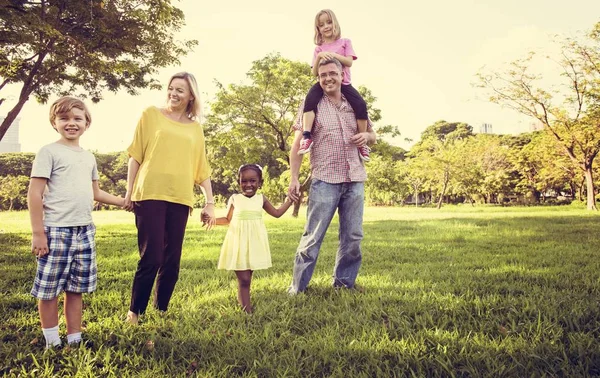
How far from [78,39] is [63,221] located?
29.2ft

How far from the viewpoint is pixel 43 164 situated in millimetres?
2516

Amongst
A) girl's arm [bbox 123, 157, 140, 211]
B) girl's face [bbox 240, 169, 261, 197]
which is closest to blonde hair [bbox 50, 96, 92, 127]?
girl's arm [bbox 123, 157, 140, 211]

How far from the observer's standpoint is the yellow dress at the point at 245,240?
3.27 m

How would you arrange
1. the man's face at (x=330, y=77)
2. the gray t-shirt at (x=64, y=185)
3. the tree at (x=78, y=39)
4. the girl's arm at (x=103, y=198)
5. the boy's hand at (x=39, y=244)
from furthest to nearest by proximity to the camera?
the tree at (x=78, y=39)
the man's face at (x=330, y=77)
the girl's arm at (x=103, y=198)
the gray t-shirt at (x=64, y=185)
the boy's hand at (x=39, y=244)

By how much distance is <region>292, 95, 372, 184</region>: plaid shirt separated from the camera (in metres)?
3.87

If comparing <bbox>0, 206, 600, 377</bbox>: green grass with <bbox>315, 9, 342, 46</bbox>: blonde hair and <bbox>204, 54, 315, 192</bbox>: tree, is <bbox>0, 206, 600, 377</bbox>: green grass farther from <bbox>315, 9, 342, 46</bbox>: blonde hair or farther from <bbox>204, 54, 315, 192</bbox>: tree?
<bbox>204, 54, 315, 192</bbox>: tree

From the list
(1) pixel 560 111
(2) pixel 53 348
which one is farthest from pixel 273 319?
(1) pixel 560 111

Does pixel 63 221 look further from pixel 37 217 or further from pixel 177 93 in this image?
pixel 177 93

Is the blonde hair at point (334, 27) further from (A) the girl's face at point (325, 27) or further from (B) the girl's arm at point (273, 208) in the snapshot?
(B) the girl's arm at point (273, 208)

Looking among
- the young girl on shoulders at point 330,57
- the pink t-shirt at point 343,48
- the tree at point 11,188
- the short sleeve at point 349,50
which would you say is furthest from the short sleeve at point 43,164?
the tree at point 11,188

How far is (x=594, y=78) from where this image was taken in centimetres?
2092

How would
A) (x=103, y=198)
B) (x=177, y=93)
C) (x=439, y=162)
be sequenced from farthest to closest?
1. (x=439, y=162)
2. (x=177, y=93)
3. (x=103, y=198)

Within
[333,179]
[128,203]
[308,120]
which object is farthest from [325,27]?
[128,203]

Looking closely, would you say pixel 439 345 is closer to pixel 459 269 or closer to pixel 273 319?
pixel 273 319
